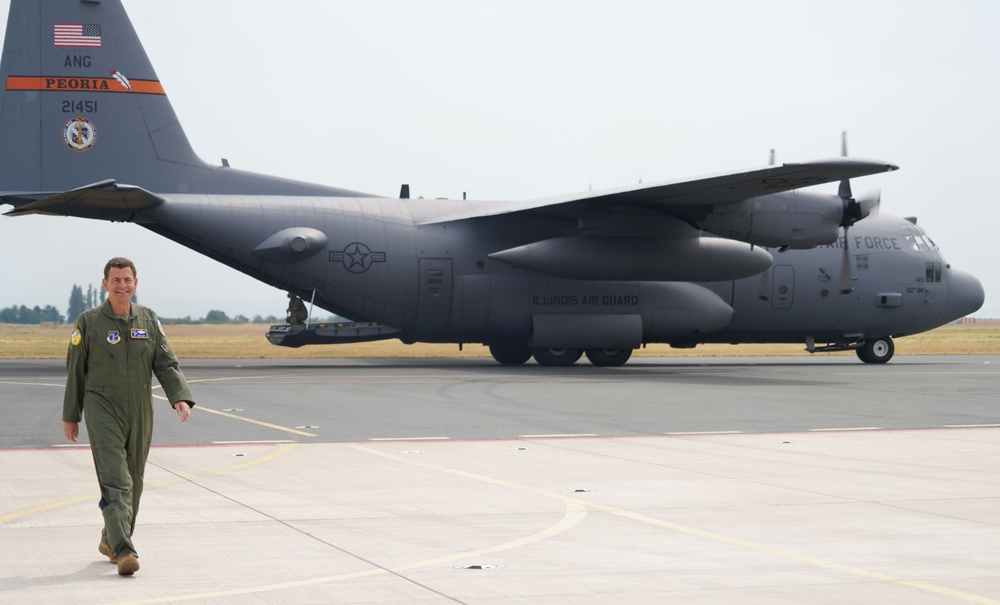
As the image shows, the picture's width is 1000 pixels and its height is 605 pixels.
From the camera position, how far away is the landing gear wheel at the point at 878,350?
1454 inches

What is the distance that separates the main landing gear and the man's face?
25053mm

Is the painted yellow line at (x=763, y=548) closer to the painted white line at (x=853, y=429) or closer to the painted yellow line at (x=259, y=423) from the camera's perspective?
the painted yellow line at (x=259, y=423)

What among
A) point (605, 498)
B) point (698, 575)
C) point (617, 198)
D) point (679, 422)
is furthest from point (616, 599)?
point (617, 198)

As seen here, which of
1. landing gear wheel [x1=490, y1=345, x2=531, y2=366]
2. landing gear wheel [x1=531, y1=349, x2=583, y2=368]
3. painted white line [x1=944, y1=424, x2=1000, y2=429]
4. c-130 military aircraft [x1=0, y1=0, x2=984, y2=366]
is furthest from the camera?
landing gear wheel [x1=490, y1=345, x2=531, y2=366]

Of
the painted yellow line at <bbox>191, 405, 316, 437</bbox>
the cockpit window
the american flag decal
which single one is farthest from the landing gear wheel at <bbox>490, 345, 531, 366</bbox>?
the painted yellow line at <bbox>191, 405, 316, 437</bbox>

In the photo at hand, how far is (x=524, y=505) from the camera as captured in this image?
32.0 ft

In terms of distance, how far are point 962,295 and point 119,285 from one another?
3405 cm

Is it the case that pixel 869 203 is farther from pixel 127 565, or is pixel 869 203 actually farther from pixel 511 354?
pixel 127 565

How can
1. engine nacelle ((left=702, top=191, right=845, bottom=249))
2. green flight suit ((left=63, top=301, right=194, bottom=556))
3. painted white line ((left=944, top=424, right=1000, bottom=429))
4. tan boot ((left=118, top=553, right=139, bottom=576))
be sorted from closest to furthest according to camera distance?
1. tan boot ((left=118, top=553, right=139, bottom=576))
2. green flight suit ((left=63, top=301, right=194, bottom=556))
3. painted white line ((left=944, top=424, right=1000, bottom=429))
4. engine nacelle ((left=702, top=191, right=845, bottom=249))

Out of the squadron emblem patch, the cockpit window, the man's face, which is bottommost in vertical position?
the man's face

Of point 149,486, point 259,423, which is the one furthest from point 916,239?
point 149,486

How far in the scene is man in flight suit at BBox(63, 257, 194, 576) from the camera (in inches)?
295

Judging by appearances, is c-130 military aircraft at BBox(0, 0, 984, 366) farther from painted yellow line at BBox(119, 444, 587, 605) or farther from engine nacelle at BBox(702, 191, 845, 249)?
painted yellow line at BBox(119, 444, 587, 605)

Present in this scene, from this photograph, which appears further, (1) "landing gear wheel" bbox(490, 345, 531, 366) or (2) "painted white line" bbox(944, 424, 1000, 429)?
(1) "landing gear wheel" bbox(490, 345, 531, 366)
